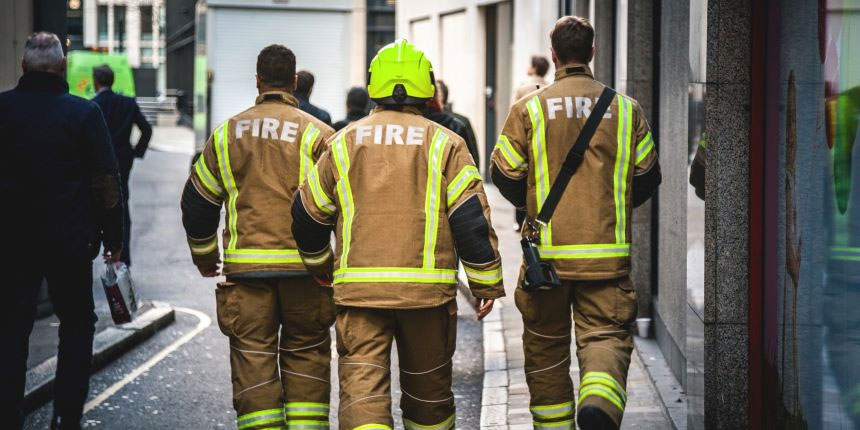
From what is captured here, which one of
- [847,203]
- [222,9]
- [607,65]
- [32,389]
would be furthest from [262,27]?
[847,203]

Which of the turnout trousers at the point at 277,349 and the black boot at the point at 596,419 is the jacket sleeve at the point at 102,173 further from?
the black boot at the point at 596,419

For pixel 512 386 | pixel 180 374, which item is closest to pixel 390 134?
pixel 512 386

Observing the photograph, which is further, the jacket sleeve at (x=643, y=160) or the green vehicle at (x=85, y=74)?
the green vehicle at (x=85, y=74)

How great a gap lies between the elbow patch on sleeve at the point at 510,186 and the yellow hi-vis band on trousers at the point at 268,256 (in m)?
0.91

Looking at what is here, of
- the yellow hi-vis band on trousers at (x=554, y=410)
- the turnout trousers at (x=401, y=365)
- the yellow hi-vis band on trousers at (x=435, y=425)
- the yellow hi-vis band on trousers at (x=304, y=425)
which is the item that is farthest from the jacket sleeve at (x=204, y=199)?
the yellow hi-vis band on trousers at (x=554, y=410)

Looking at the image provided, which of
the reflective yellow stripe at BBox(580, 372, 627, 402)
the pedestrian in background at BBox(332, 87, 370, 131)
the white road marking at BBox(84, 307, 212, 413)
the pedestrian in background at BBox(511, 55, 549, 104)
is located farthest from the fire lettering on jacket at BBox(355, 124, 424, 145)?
the pedestrian in background at BBox(511, 55, 549, 104)

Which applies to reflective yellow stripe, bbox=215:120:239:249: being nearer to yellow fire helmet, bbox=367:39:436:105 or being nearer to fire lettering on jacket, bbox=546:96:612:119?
yellow fire helmet, bbox=367:39:436:105

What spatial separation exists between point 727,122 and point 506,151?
970mm

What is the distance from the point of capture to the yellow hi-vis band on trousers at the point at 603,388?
5.30m

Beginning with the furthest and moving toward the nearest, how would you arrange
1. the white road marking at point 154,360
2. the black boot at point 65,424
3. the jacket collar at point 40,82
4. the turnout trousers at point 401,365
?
the white road marking at point 154,360
the black boot at point 65,424
the jacket collar at point 40,82
the turnout trousers at point 401,365

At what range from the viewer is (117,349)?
8867 mm

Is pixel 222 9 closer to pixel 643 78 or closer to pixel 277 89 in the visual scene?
pixel 643 78

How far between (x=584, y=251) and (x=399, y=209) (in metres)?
0.94

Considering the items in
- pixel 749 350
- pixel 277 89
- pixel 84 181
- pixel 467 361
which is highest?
pixel 277 89
